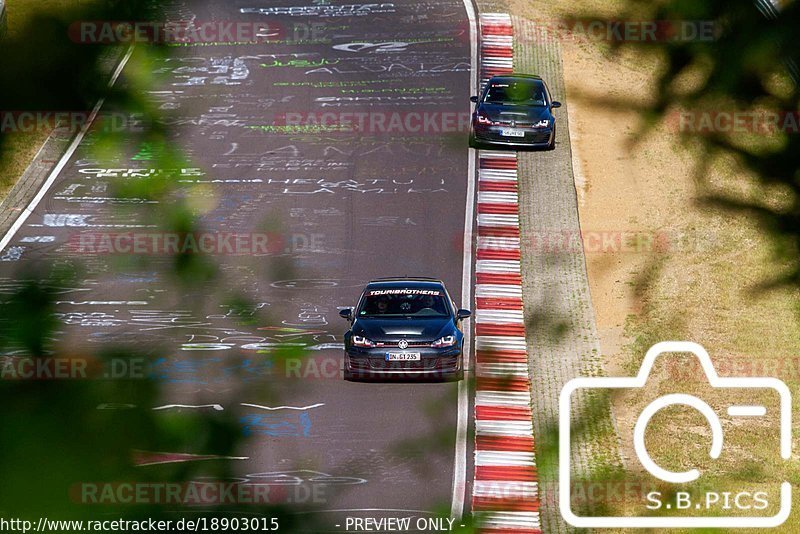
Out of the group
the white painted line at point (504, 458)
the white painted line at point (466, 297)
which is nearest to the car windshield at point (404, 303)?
the white painted line at point (466, 297)

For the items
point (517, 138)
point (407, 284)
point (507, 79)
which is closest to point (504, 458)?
point (407, 284)

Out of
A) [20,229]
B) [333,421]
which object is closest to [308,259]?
[20,229]

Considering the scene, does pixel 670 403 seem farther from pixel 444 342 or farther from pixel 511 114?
pixel 511 114

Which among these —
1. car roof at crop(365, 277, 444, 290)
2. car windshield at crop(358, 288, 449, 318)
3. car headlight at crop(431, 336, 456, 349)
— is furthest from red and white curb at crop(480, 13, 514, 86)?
car headlight at crop(431, 336, 456, 349)

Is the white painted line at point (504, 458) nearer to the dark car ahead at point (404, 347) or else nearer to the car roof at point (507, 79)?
the dark car ahead at point (404, 347)

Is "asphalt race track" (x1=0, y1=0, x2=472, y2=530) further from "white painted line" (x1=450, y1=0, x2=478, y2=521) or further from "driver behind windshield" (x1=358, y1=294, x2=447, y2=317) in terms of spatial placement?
"driver behind windshield" (x1=358, y1=294, x2=447, y2=317)
